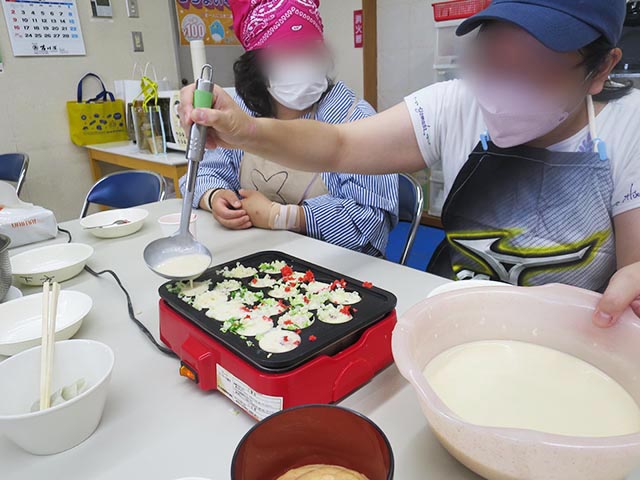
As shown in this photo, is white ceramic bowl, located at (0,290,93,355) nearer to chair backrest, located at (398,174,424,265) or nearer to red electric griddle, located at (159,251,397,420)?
red electric griddle, located at (159,251,397,420)

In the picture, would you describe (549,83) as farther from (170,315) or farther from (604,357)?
(170,315)

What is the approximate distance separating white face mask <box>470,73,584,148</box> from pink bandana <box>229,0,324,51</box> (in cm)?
64

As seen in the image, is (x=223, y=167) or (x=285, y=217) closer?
(x=285, y=217)

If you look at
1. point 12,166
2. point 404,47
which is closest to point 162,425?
point 12,166

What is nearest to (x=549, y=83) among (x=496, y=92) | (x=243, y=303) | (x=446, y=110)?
(x=496, y=92)

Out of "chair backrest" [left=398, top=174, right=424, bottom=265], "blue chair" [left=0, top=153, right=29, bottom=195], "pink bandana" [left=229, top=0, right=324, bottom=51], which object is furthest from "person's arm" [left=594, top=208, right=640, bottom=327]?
"blue chair" [left=0, top=153, right=29, bottom=195]

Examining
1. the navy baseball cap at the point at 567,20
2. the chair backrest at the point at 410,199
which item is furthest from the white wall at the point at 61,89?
the navy baseball cap at the point at 567,20

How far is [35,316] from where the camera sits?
0.91 metres

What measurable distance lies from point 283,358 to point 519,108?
65 centimetres

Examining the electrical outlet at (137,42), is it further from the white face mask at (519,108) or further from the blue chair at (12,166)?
the white face mask at (519,108)

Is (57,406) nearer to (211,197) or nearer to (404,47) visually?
(211,197)

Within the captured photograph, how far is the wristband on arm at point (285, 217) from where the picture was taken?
1393 mm

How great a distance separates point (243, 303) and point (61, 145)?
3050 millimetres

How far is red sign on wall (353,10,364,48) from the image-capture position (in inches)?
142
